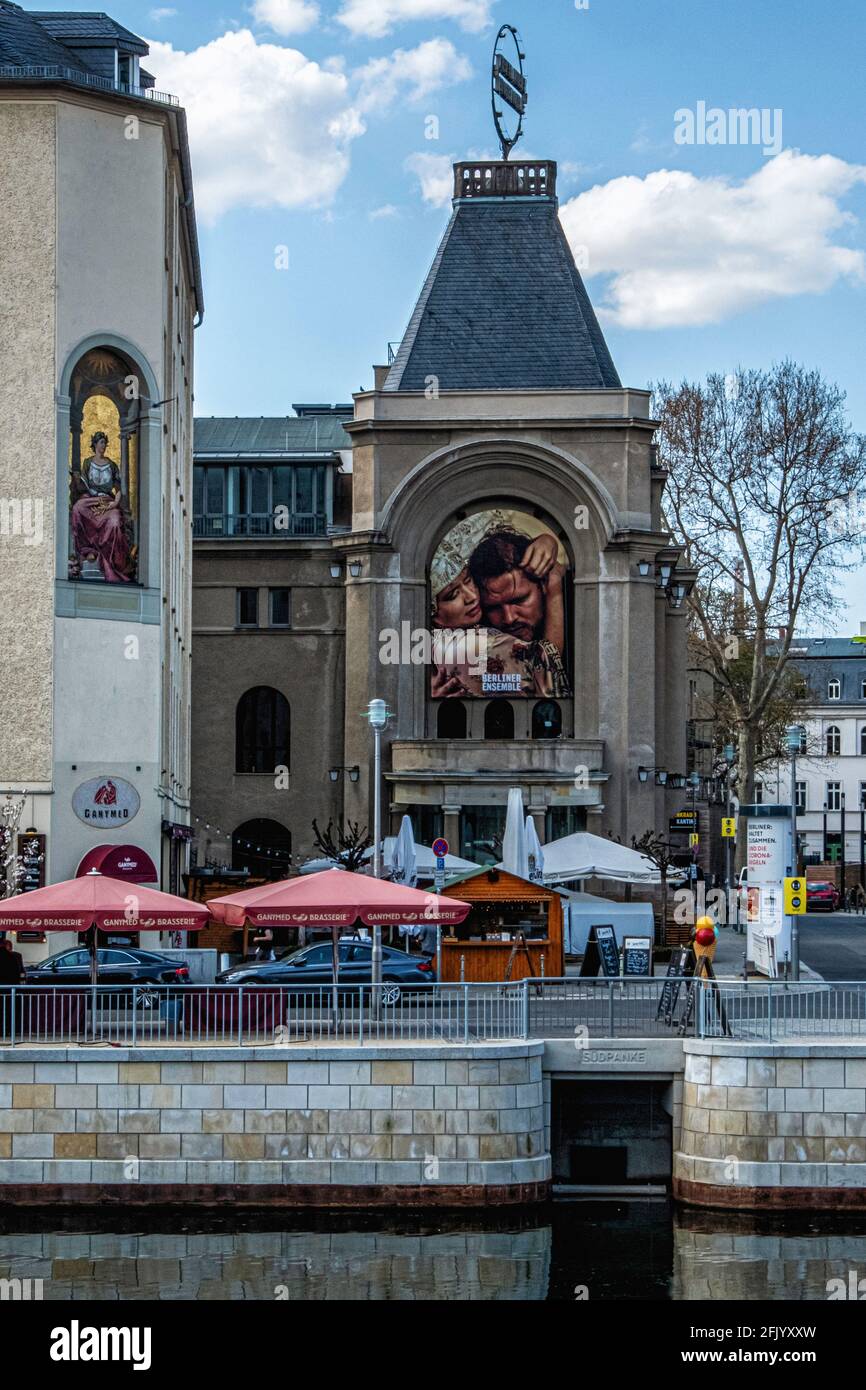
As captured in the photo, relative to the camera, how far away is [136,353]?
46.6 meters

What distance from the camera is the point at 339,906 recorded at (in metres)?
29.8

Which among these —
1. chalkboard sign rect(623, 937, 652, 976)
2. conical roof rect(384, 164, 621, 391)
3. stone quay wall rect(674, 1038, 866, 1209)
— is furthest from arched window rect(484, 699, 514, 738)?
stone quay wall rect(674, 1038, 866, 1209)

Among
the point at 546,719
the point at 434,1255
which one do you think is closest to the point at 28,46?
the point at 546,719

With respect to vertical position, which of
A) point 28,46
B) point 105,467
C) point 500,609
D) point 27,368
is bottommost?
point 500,609

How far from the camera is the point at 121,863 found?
147ft

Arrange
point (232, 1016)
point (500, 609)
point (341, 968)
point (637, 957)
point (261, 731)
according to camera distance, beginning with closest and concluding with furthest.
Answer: point (232, 1016), point (341, 968), point (637, 957), point (500, 609), point (261, 731)

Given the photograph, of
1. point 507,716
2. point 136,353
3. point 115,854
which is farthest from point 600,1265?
point 507,716

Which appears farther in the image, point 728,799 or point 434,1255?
point 728,799

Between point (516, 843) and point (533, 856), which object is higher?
point (516, 843)

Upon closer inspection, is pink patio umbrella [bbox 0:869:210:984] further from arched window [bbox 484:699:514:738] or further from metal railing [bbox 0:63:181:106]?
arched window [bbox 484:699:514:738]

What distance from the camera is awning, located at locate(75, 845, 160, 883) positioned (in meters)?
44.6

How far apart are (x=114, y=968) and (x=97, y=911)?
7832mm

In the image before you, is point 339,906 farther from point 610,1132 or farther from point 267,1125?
point 610,1132

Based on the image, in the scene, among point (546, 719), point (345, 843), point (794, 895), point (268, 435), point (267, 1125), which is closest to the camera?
point (267, 1125)
